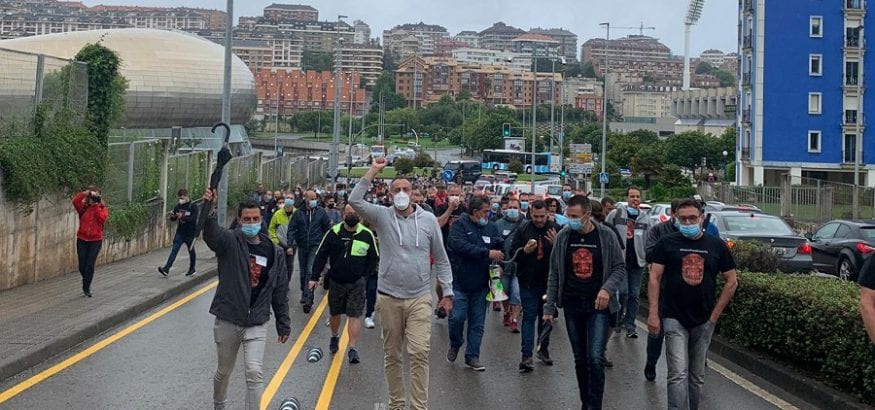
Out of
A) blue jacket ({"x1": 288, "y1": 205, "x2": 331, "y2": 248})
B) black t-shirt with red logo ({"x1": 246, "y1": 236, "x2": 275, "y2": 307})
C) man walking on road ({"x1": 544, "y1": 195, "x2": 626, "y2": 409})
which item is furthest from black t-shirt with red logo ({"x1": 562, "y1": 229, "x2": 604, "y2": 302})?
blue jacket ({"x1": 288, "y1": 205, "x2": 331, "y2": 248})

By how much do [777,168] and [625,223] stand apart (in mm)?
53860

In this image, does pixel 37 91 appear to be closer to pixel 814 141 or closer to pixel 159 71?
pixel 814 141

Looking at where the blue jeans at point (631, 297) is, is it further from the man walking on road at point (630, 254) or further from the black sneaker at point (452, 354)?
the black sneaker at point (452, 354)

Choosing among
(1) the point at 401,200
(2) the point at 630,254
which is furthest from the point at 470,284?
(1) the point at 401,200

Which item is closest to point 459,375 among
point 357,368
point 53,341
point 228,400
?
point 357,368

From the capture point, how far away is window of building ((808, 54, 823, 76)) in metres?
61.3

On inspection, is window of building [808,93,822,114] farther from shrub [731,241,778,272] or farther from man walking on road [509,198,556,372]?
man walking on road [509,198,556,372]

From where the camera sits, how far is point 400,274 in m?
8.05

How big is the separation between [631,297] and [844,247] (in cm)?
1057

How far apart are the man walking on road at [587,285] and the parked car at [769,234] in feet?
33.8

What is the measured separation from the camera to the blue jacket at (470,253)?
35.8ft

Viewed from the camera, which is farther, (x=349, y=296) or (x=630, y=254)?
(x=630, y=254)

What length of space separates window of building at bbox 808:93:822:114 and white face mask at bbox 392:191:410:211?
191ft

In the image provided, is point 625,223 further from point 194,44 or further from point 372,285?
point 194,44
